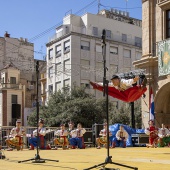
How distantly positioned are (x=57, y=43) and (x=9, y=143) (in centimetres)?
3166

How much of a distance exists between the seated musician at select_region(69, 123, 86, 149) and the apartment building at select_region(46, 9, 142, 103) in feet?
82.9

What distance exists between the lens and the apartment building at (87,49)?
1884 inches

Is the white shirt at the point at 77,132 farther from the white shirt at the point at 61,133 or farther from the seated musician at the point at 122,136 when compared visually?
the seated musician at the point at 122,136

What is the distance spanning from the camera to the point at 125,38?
173 ft

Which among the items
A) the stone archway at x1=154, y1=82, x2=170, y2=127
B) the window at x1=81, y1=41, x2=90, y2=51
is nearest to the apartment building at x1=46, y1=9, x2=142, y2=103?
the window at x1=81, y1=41, x2=90, y2=51

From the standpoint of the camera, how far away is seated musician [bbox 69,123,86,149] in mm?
20906

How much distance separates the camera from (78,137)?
21000mm

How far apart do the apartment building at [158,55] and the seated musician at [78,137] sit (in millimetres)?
4262

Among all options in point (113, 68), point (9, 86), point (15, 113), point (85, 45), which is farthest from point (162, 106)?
point (9, 86)

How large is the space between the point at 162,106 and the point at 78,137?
5.36 meters

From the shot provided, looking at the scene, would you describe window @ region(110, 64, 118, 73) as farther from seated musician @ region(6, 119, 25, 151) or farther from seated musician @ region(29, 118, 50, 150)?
seated musician @ region(6, 119, 25, 151)

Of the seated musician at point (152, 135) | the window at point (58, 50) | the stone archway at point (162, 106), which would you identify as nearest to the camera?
the seated musician at point (152, 135)

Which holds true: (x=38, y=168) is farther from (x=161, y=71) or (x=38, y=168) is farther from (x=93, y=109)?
(x=93, y=109)

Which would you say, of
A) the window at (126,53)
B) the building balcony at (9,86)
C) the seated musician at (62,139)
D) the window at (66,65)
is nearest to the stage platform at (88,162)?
the seated musician at (62,139)
